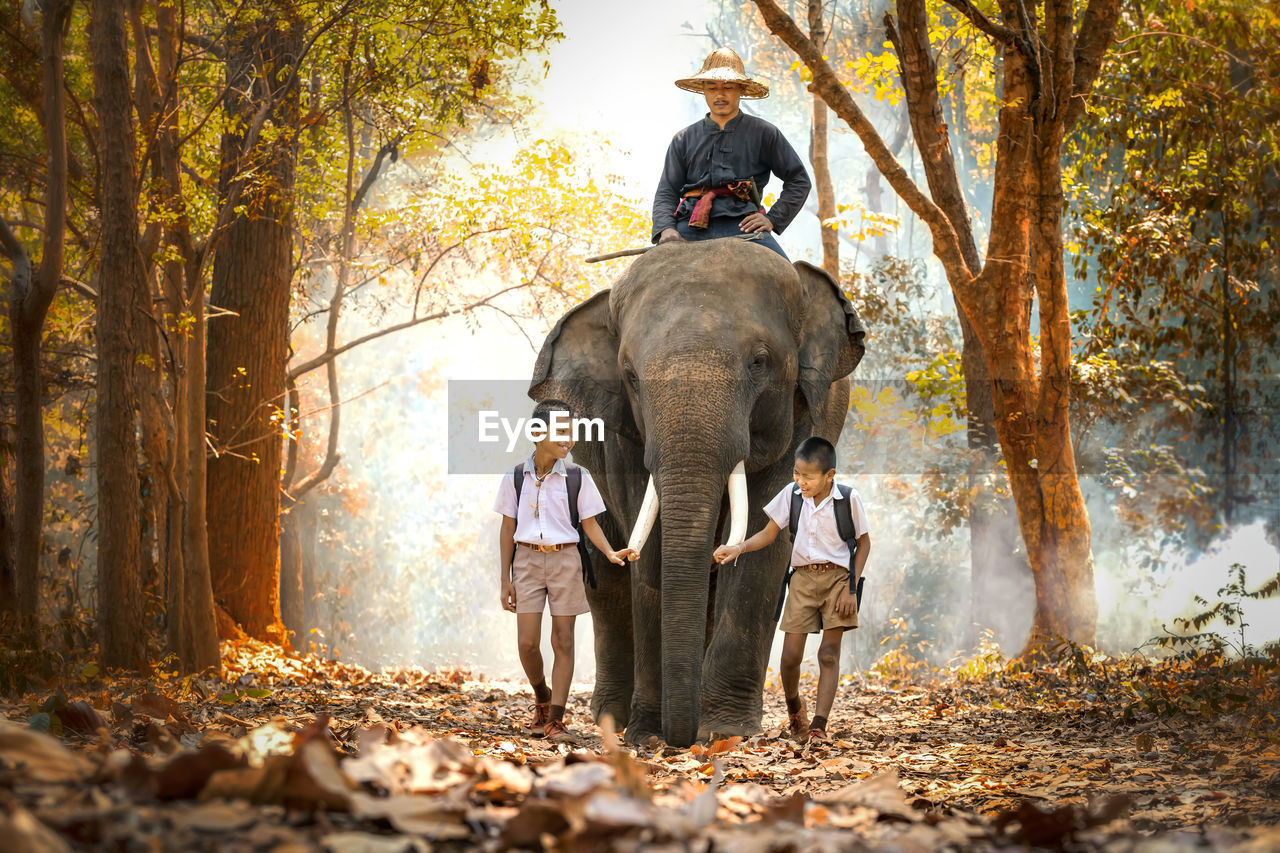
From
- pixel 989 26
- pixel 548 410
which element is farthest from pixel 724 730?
pixel 989 26

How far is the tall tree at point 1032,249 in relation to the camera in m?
9.09

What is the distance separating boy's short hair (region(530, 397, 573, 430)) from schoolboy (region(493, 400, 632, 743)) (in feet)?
0.04

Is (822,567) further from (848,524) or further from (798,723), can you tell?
(798,723)

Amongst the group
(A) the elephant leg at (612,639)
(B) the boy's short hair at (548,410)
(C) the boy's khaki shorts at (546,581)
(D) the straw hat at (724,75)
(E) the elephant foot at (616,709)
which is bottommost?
(E) the elephant foot at (616,709)

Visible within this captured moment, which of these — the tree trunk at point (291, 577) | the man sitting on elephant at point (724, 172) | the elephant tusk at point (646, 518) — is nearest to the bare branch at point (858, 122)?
the man sitting on elephant at point (724, 172)

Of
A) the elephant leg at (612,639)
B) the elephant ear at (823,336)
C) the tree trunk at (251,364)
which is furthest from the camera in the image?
the tree trunk at (251,364)

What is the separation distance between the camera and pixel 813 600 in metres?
6.20

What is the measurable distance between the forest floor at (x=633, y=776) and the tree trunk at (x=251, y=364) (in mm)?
4083

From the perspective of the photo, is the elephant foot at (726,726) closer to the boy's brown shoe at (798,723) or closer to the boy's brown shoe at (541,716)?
the boy's brown shoe at (798,723)

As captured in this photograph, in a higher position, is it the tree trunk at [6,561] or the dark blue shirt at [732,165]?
the dark blue shirt at [732,165]

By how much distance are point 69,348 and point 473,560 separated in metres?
26.9

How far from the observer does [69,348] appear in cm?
1509

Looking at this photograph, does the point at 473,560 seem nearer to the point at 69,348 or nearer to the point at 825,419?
the point at 69,348

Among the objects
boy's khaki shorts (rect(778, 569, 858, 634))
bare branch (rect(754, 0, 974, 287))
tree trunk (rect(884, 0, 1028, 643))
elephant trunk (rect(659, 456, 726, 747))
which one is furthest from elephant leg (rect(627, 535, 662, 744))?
tree trunk (rect(884, 0, 1028, 643))
